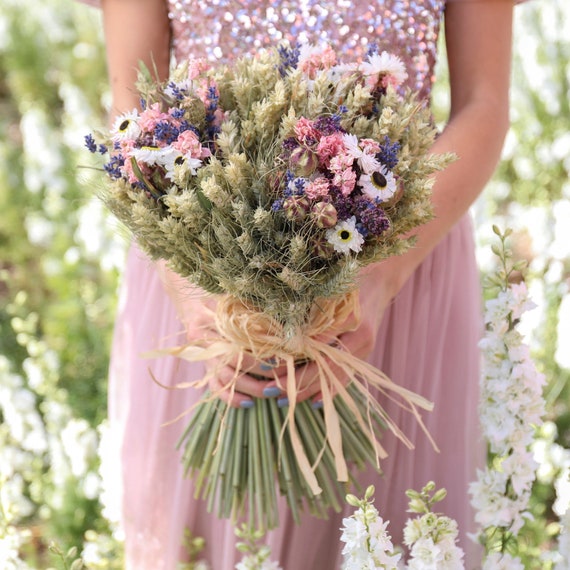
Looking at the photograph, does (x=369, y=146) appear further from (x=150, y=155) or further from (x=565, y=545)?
(x=565, y=545)

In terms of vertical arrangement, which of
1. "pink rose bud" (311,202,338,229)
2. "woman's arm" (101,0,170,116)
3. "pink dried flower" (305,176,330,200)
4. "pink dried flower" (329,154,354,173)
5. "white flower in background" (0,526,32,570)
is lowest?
"white flower in background" (0,526,32,570)

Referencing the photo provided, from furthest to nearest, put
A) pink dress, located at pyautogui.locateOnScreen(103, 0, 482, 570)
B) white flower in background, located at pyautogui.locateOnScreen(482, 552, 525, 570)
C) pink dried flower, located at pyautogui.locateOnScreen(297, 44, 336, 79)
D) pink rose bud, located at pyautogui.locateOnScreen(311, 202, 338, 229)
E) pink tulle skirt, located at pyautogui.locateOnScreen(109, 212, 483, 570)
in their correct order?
pink tulle skirt, located at pyautogui.locateOnScreen(109, 212, 483, 570) → pink dress, located at pyautogui.locateOnScreen(103, 0, 482, 570) → white flower in background, located at pyautogui.locateOnScreen(482, 552, 525, 570) → pink dried flower, located at pyautogui.locateOnScreen(297, 44, 336, 79) → pink rose bud, located at pyautogui.locateOnScreen(311, 202, 338, 229)

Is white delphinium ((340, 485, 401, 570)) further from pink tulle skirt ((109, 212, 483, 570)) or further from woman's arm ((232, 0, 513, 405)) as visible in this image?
pink tulle skirt ((109, 212, 483, 570))

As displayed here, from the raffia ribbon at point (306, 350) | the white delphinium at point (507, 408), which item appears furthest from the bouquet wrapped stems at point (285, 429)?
the white delphinium at point (507, 408)

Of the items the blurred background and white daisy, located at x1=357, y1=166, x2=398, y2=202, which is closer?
white daisy, located at x1=357, y1=166, x2=398, y2=202

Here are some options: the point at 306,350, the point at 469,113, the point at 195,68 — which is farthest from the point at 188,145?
the point at 469,113

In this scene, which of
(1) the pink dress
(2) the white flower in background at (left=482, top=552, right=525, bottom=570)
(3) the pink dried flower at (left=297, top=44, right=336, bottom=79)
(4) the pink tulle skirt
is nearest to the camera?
(3) the pink dried flower at (left=297, top=44, right=336, bottom=79)

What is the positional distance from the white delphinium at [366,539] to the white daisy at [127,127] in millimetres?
543

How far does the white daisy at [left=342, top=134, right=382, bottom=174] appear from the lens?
3.10ft

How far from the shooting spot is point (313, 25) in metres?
1.37

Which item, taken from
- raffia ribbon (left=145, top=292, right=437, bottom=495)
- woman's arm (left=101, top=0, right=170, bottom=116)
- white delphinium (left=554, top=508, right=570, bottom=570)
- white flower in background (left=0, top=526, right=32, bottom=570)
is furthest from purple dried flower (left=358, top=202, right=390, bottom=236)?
white flower in background (left=0, top=526, right=32, bottom=570)

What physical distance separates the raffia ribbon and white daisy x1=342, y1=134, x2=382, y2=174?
0.22 meters

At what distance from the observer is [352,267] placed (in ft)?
3.10

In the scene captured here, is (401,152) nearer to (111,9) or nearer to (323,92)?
(323,92)
